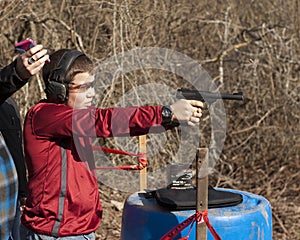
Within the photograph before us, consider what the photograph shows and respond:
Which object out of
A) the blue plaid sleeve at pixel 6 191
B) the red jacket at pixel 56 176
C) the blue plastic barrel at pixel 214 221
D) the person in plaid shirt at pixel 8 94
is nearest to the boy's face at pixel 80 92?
the red jacket at pixel 56 176

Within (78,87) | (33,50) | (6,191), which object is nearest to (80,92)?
(78,87)

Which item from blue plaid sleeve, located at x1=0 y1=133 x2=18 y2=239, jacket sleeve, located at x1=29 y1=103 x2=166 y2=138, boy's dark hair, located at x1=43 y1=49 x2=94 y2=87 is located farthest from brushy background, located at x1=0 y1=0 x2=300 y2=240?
blue plaid sleeve, located at x1=0 y1=133 x2=18 y2=239

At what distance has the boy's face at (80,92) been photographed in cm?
290

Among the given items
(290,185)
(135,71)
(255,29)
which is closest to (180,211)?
(135,71)

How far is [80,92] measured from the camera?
2.92m

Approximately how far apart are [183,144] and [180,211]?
11.4 ft

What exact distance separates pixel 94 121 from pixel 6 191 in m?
0.81

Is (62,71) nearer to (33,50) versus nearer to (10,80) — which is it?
(10,80)

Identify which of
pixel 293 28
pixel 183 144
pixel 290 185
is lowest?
pixel 290 185

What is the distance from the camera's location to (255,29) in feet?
22.6

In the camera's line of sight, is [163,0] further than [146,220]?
Yes

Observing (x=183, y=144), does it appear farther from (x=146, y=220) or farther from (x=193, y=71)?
(x=146, y=220)

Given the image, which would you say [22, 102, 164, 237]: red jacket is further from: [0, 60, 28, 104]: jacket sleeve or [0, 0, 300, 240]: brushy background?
[0, 0, 300, 240]: brushy background

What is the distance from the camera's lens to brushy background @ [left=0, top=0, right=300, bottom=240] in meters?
Answer: 5.82
